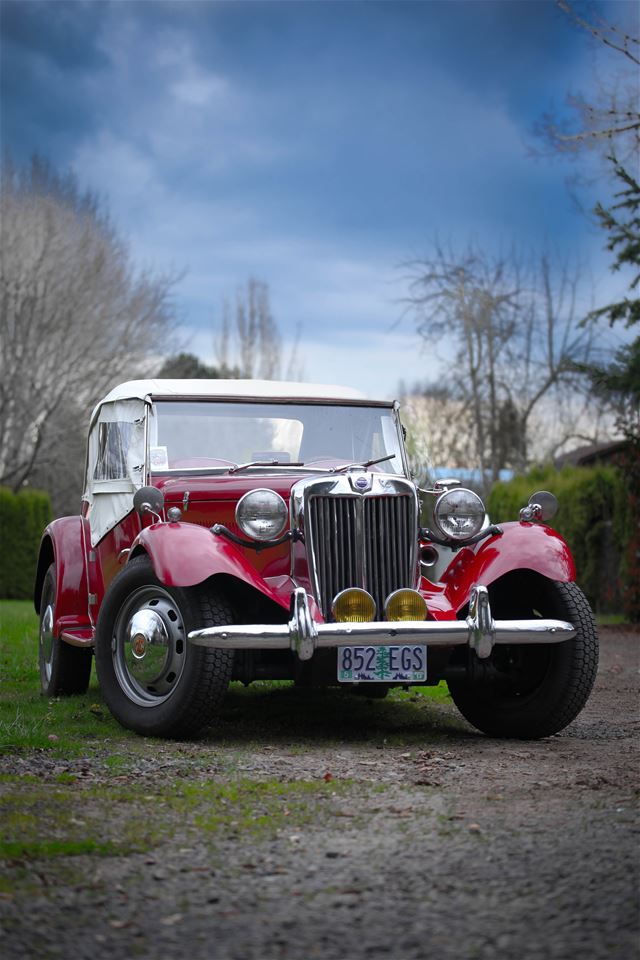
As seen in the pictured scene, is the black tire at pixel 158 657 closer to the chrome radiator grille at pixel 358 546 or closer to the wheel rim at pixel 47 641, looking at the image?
the chrome radiator grille at pixel 358 546

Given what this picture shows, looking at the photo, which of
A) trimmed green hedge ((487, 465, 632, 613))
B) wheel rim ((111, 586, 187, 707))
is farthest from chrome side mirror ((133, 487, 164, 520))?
trimmed green hedge ((487, 465, 632, 613))

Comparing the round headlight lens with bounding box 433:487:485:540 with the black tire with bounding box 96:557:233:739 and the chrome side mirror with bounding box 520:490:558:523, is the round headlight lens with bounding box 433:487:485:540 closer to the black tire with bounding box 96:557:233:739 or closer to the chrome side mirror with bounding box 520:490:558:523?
the chrome side mirror with bounding box 520:490:558:523

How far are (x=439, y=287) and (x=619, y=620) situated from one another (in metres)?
12.8

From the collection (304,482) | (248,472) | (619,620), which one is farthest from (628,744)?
(619,620)

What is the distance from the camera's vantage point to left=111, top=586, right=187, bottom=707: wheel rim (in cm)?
602

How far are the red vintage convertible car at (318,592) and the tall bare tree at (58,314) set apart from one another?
2319 cm

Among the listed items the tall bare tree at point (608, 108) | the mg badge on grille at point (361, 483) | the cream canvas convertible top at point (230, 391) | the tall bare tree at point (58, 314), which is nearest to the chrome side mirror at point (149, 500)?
the mg badge on grille at point (361, 483)

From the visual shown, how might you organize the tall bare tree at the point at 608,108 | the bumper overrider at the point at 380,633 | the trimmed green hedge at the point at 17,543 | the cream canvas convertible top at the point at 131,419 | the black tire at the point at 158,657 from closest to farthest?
the bumper overrider at the point at 380,633, the black tire at the point at 158,657, the cream canvas convertible top at the point at 131,419, the tall bare tree at the point at 608,108, the trimmed green hedge at the point at 17,543

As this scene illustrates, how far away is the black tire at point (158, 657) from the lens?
19.0 feet

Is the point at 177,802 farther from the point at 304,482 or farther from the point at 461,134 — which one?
the point at 461,134

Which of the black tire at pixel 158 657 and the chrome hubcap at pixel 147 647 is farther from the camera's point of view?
the chrome hubcap at pixel 147 647

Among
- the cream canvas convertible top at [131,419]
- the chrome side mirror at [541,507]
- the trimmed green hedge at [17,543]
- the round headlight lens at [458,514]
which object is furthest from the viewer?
the trimmed green hedge at [17,543]

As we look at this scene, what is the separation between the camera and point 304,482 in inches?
246

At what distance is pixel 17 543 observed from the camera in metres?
26.7
